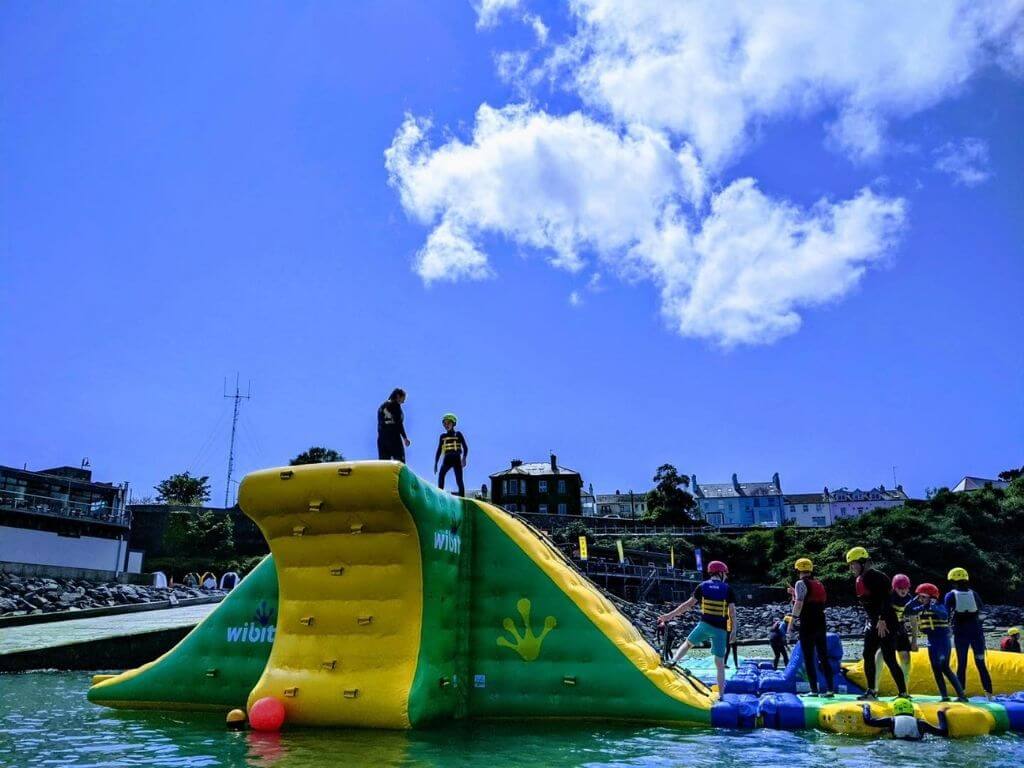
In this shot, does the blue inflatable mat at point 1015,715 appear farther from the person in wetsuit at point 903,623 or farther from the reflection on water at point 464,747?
the person in wetsuit at point 903,623

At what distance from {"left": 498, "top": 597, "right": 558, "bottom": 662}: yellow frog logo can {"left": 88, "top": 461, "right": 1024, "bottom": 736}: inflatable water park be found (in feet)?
0.06

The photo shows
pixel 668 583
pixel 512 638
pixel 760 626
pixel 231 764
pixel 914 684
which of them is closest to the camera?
pixel 231 764

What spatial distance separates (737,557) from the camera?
215 ft

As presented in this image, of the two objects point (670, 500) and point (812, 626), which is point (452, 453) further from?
point (670, 500)

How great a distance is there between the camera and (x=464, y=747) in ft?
24.6

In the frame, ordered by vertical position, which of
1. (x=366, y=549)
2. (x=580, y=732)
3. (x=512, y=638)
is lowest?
(x=580, y=732)

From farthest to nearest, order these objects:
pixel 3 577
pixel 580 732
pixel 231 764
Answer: pixel 3 577
pixel 580 732
pixel 231 764

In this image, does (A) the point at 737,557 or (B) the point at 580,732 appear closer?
(B) the point at 580,732

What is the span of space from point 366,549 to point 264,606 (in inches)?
93.8

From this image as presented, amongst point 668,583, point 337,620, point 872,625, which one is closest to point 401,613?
point 337,620

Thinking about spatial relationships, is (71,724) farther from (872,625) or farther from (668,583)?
(668,583)

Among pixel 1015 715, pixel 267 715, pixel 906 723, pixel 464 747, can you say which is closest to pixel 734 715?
pixel 906 723

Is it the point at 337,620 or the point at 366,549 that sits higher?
the point at 366,549

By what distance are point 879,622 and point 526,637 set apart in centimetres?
466
